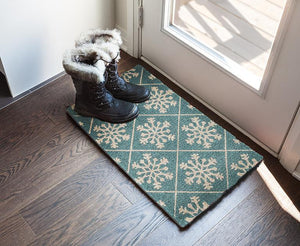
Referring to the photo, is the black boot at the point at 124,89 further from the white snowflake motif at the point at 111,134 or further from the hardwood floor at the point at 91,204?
the hardwood floor at the point at 91,204

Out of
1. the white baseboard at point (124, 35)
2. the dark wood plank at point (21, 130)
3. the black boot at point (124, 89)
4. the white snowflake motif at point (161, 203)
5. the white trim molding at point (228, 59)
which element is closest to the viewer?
the white trim molding at point (228, 59)

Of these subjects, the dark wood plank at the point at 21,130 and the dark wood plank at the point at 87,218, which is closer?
the dark wood plank at the point at 87,218

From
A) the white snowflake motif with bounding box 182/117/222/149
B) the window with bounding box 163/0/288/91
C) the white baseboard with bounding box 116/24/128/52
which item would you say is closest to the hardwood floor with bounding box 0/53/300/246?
the white snowflake motif with bounding box 182/117/222/149

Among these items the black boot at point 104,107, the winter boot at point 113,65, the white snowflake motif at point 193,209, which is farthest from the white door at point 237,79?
the white snowflake motif at point 193,209

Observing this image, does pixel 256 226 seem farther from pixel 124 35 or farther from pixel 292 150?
→ pixel 124 35

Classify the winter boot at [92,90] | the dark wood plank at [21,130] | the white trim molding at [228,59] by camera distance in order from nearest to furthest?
1. the white trim molding at [228,59]
2. the winter boot at [92,90]
3. the dark wood plank at [21,130]

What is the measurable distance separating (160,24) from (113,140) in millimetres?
603

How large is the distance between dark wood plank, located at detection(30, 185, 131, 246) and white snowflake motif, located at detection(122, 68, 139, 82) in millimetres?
648

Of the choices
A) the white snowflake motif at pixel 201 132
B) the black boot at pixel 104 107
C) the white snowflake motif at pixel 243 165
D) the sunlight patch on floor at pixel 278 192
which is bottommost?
the sunlight patch on floor at pixel 278 192

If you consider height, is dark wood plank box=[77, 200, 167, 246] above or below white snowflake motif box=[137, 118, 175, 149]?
below

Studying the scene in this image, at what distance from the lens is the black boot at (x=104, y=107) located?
1735mm

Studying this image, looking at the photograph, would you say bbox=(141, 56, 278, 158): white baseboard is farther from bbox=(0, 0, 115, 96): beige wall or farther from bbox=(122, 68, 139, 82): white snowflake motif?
bbox=(0, 0, 115, 96): beige wall

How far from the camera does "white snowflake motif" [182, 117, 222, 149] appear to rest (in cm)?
171

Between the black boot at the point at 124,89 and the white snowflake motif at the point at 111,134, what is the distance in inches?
6.3
